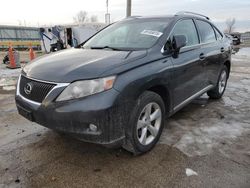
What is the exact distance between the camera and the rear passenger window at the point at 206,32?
4.46 metres

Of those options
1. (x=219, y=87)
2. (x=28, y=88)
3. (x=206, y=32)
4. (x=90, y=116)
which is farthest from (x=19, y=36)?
(x=90, y=116)

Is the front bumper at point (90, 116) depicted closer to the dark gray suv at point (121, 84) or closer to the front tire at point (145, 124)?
the dark gray suv at point (121, 84)

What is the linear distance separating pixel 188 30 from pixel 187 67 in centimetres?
75

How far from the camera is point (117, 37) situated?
389 centimetres

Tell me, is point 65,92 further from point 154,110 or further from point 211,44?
point 211,44

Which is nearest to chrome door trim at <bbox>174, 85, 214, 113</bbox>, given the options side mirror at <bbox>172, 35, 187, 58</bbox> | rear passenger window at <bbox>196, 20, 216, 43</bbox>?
side mirror at <bbox>172, 35, 187, 58</bbox>

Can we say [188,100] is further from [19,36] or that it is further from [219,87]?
[19,36]

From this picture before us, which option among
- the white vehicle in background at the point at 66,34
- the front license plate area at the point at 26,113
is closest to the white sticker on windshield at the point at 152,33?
the front license plate area at the point at 26,113

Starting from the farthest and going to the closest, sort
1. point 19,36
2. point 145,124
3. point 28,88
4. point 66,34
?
point 19,36 → point 66,34 → point 145,124 → point 28,88

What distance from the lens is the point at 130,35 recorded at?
12.4 feet

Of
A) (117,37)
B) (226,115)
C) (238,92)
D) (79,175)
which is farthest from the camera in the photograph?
(238,92)

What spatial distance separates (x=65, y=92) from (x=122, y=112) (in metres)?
0.61

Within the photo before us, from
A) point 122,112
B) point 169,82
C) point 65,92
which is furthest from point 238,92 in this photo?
point 65,92

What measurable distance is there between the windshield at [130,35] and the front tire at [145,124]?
0.75 metres
